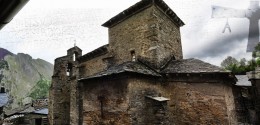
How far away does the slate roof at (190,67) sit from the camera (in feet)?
34.4

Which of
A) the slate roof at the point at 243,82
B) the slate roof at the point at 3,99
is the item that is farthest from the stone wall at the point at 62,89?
the slate roof at the point at 243,82

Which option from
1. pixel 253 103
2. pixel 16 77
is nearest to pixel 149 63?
pixel 253 103

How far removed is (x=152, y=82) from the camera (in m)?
11.3

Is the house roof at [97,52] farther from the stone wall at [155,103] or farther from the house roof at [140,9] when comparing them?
the stone wall at [155,103]

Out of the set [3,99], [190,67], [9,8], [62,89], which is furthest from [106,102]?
[62,89]

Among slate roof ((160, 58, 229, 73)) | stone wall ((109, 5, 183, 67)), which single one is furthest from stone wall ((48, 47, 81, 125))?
slate roof ((160, 58, 229, 73))

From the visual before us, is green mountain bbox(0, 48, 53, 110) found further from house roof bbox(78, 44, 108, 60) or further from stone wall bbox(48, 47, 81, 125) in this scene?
house roof bbox(78, 44, 108, 60)

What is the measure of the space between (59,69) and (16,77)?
9372 centimetres

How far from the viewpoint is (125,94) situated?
10.1 m

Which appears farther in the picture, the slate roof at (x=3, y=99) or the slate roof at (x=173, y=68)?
the slate roof at (x=3, y=99)

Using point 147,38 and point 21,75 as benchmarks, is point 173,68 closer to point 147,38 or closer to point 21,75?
point 147,38

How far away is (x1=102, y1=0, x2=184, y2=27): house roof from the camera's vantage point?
43.0 ft

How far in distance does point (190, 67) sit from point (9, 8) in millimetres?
10502

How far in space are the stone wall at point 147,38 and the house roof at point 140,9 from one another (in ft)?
0.79
